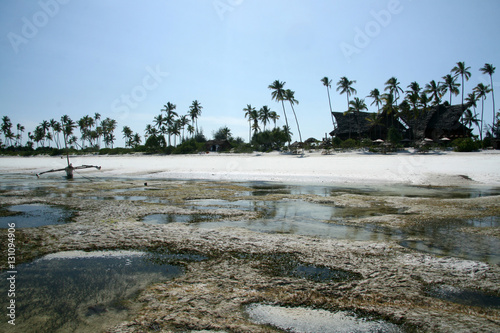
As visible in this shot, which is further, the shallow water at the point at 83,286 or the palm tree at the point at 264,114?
the palm tree at the point at 264,114

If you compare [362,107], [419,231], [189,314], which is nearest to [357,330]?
[189,314]

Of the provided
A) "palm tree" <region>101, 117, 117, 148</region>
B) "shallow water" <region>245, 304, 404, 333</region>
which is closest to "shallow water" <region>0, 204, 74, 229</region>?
"shallow water" <region>245, 304, 404, 333</region>

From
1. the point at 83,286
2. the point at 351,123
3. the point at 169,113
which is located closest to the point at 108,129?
the point at 169,113

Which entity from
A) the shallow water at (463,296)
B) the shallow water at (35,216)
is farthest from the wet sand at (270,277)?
the shallow water at (35,216)

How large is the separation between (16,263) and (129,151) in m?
64.3

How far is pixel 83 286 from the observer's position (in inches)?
154

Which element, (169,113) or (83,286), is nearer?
(83,286)

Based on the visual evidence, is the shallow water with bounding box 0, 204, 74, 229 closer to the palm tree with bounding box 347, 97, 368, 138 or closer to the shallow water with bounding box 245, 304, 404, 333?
the shallow water with bounding box 245, 304, 404, 333

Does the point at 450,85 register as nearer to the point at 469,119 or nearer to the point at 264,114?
the point at 469,119

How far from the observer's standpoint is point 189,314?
313 centimetres

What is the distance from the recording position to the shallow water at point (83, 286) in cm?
313

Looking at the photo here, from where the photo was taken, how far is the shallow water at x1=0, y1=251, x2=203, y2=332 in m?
3.13

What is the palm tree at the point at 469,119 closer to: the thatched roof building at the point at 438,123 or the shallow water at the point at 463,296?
the thatched roof building at the point at 438,123

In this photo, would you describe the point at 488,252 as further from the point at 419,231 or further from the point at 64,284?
the point at 64,284
